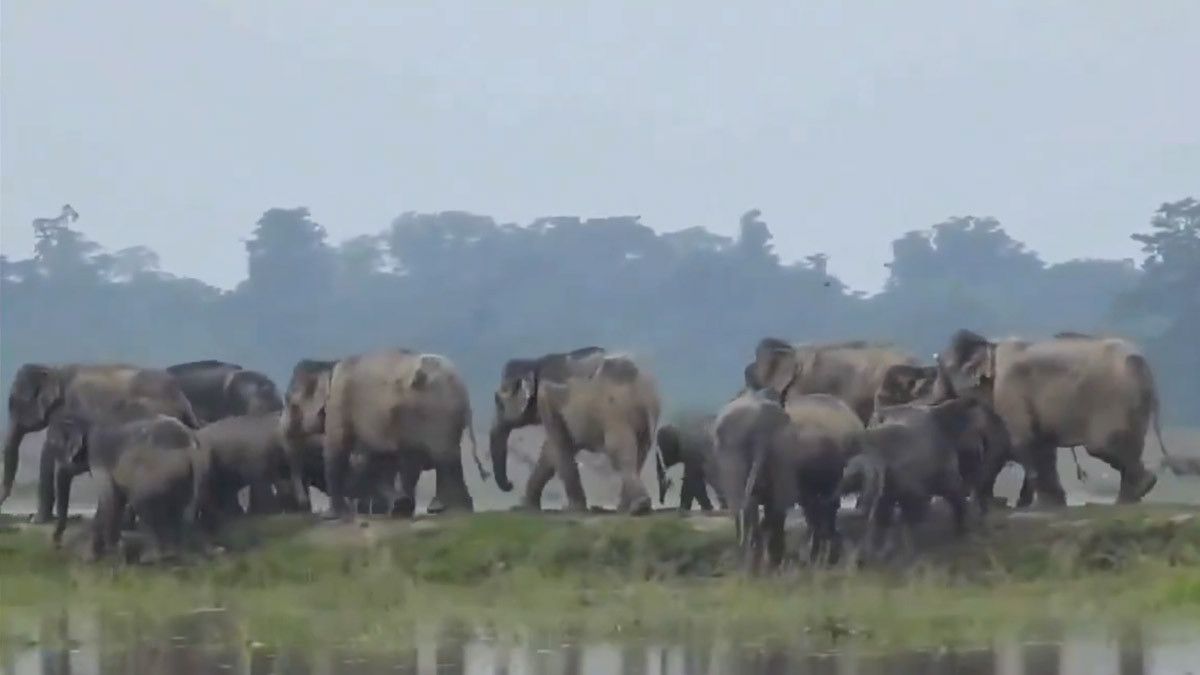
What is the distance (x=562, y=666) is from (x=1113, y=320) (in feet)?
136

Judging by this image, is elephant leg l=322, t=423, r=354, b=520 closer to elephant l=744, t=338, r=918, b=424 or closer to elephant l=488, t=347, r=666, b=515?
elephant l=488, t=347, r=666, b=515

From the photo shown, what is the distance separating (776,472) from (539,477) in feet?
11.9

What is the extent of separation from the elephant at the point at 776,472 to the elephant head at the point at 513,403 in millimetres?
3497

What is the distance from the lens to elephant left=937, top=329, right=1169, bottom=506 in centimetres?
1734

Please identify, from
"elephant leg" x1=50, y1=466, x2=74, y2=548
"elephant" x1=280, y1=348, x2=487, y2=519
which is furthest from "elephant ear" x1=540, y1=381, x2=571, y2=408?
"elephant leg" x1=50, y1=466, x2=74, y2=548

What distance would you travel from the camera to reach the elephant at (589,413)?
58.9 feet

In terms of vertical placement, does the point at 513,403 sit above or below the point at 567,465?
above

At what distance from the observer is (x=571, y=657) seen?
36.2 feet

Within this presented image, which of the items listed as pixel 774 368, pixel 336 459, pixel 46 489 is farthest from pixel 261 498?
pixel 774 368

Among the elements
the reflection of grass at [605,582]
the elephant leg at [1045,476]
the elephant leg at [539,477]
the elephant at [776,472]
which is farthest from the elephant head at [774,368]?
the elephant at [776,472]

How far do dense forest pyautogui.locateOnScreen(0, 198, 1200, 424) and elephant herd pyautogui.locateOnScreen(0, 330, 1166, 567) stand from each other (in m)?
33.6

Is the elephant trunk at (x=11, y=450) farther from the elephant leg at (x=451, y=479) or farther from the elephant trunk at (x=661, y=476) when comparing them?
the elephant trunk at (x=661, y=476)

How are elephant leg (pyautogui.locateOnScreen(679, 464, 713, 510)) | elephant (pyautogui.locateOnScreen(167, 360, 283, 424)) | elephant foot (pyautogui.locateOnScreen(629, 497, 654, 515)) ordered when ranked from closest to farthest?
elephant foot (pyautogui.locateOnScreen(629, 497, 654, 515))
elephant leg (pyautogui.locateOnScreen(679, 464, 713, 510))
elephant (pyautogui.locateOnScreen(167, 360, 283, 424))

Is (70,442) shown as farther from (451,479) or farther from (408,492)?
(451,479)
